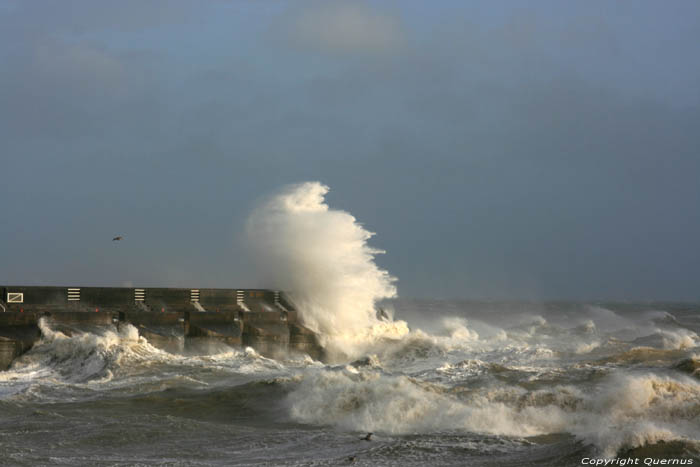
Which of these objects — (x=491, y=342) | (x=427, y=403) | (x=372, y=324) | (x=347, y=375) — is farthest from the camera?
(x=491, y=342)

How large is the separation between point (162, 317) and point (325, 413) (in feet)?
30.3

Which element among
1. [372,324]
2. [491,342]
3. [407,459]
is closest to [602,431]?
[407,459]

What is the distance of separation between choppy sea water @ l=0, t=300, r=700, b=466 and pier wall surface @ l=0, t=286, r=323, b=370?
89cm

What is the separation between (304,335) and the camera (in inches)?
867

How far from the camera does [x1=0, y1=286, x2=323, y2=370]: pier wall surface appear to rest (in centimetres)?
1744

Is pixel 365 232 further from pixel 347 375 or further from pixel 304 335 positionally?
pixel 347 375

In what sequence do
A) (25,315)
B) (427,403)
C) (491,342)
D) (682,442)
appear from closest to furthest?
(682,442) → (427,403) → (25,315) → (491,342)

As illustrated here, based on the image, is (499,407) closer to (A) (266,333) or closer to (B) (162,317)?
(A) (266,333)

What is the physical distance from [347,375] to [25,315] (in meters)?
8.53

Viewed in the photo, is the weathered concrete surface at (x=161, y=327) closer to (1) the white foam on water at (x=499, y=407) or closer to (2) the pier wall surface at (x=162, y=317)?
(2) the pier wall surface at (x=162, y=317)

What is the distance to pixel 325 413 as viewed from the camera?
11297 mm

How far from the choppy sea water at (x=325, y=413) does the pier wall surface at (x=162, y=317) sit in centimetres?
89

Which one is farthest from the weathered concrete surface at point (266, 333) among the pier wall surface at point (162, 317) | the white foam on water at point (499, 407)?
the white foam on water at point (499, 407)

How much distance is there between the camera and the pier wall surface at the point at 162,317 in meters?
17.4
